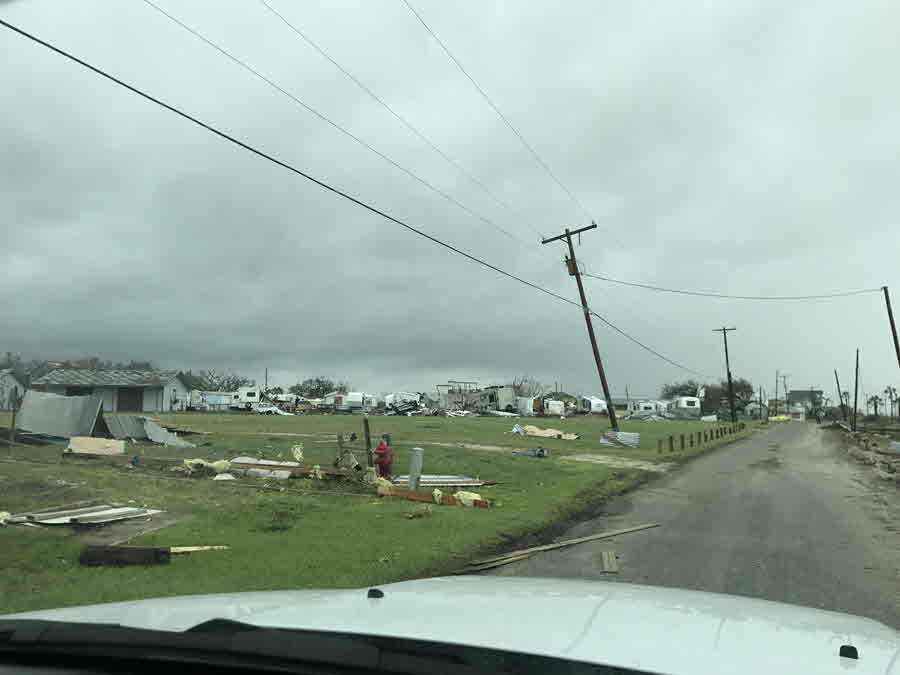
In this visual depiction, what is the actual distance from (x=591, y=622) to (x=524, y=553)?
821 centimetres

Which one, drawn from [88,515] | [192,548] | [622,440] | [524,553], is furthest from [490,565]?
[622,440]

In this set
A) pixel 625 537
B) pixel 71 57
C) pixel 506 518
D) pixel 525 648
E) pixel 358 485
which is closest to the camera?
pixel 525 648

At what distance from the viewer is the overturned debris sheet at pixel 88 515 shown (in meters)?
10.6

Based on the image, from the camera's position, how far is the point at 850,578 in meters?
8.93

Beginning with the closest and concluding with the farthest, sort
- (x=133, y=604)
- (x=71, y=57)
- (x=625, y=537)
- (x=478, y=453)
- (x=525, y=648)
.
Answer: (x=525, y=648) < (x=133, y=604) < (x=71, y=57) < (x=625, y=537) < (x=478, y=453)

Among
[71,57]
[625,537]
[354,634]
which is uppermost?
[71,57]

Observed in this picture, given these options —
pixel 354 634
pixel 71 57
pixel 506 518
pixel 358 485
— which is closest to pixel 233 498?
pixel 358 485

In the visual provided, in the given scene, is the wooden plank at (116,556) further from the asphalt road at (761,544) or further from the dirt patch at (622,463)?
the dirt patch at (622,463)

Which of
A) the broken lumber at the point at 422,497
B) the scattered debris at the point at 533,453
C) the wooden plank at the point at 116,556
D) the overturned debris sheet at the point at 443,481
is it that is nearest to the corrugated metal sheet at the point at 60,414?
the overturned debris sheet at the point at 443,481

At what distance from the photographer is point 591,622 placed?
2.91 m

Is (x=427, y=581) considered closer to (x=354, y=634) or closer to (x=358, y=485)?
(x=354, y=634)

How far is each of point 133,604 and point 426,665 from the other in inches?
74.7

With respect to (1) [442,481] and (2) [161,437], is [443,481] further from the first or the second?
(2) [161,437]

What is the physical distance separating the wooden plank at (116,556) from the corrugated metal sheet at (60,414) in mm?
22396
